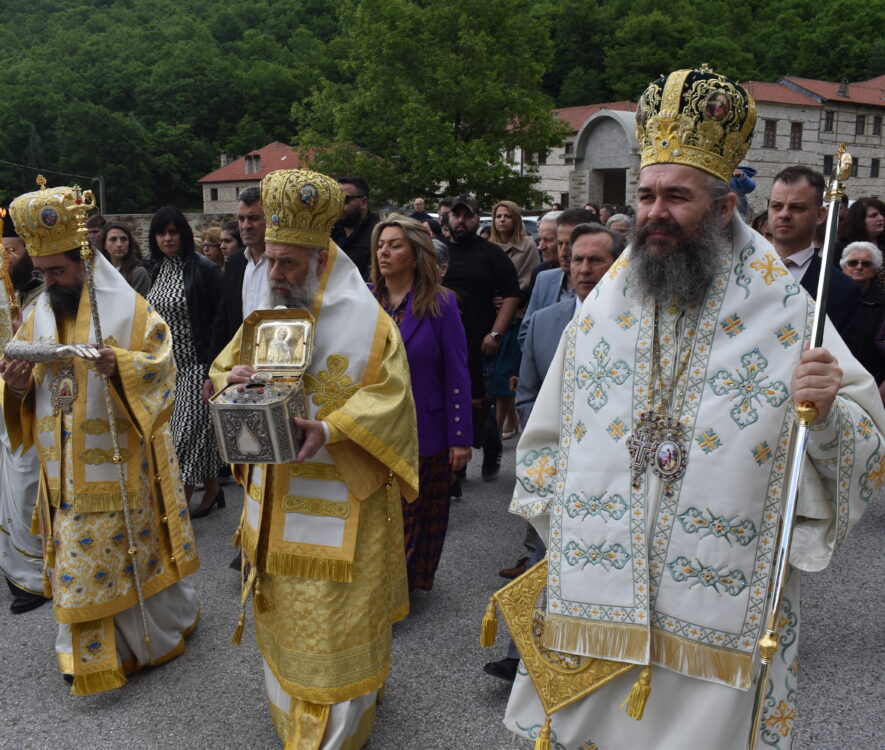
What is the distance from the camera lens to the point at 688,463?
2.09 metres

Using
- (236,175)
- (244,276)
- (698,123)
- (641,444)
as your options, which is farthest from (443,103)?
(641,444)

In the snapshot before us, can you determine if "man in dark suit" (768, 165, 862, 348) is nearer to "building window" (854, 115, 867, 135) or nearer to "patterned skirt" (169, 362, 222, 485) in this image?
"patterned skirt" (169, 362, 222, 485)

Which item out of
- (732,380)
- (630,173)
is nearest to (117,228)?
(732,380)

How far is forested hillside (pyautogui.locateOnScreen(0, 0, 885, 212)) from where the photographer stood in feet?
104

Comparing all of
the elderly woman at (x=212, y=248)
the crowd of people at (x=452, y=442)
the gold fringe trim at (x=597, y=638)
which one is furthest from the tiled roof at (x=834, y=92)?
the gold fringe trim at (x=597, y=638)

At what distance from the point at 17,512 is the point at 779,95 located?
3803cm

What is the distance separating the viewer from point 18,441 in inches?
154

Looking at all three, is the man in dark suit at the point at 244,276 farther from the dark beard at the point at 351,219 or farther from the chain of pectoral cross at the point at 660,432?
the chain of pectoral cross at the point at 660,432

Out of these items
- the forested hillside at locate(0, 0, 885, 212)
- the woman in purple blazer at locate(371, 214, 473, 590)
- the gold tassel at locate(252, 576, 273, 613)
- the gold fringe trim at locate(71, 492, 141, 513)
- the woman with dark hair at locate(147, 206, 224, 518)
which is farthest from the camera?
the forested hillside at locate(0, 0, 885, 212)

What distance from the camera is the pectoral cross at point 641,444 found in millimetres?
2154

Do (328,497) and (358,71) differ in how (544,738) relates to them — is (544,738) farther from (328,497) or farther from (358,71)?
(358,71)

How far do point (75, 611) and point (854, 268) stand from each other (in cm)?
503

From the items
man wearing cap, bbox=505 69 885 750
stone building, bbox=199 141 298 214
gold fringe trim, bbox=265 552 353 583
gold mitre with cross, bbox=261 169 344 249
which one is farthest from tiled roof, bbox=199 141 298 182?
man wearing cap, bbox=505 69 885 750

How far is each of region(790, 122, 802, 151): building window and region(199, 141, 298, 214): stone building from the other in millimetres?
30032
